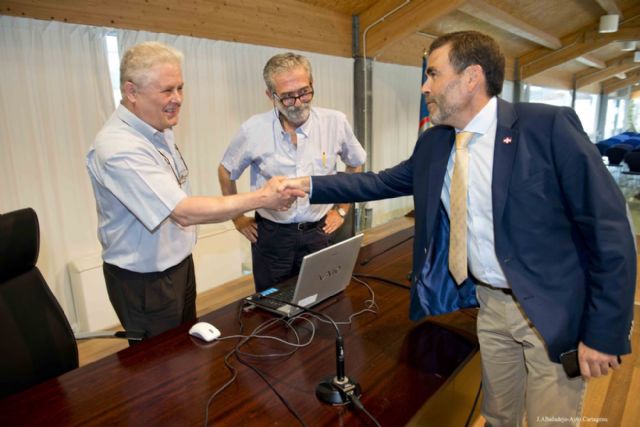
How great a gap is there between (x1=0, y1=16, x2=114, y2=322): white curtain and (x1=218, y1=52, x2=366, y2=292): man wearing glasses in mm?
1661

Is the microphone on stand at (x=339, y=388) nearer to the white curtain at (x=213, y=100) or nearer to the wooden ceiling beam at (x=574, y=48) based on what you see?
the white curtain at (x=213, y=100)

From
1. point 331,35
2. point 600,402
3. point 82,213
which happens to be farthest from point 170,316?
point 331,35

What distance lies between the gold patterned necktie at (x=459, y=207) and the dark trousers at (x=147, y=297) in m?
1.19

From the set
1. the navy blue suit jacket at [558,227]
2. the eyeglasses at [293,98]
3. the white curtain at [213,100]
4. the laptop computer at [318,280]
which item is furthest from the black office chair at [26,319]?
→ the white curtain at [213,100]

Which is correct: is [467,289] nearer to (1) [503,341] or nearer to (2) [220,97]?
(1) [503,341]

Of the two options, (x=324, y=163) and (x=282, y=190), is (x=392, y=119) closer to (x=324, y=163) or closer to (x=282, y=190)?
(x=324, y=163)

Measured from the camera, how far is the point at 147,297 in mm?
1733

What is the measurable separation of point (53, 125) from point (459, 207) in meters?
3.16

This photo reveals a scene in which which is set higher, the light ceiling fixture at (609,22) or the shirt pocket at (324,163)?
the light ceiling fixture at (609,22)

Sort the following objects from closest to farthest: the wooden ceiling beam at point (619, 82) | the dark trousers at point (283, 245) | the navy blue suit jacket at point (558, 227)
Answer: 1. the navy blue suit jacket at point (558, 227)
2. the dark trousers at point (283, 245)
3. the wooden ceiling beam at point (619, 82)

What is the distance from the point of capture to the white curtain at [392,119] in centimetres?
649

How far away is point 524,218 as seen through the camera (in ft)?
3.90

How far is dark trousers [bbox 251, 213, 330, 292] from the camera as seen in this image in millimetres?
2232

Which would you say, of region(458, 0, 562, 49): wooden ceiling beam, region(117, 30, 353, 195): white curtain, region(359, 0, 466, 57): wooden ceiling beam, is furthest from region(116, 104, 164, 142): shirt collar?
region(458, 0, 562, 49): wooden ceiling beam
